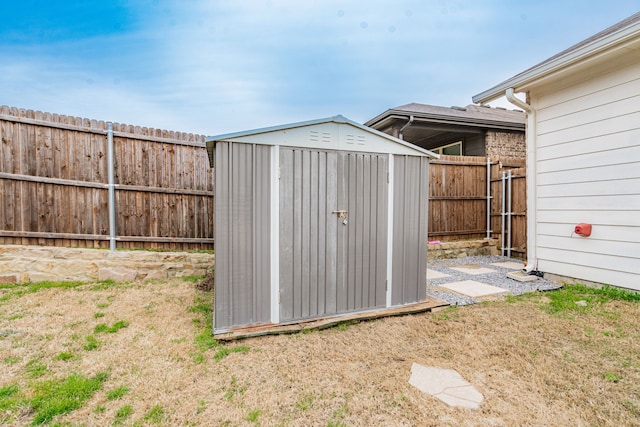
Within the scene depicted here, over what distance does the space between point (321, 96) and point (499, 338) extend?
12987 millimetres

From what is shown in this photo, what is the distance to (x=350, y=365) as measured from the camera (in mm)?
2256

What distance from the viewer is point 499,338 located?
8.79ft

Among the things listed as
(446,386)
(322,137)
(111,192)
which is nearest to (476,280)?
(446,386)

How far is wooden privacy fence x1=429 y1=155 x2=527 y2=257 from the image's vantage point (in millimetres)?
6707

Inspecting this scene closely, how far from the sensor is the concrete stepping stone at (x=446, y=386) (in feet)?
6.02

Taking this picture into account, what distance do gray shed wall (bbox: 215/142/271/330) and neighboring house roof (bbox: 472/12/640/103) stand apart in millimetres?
3951

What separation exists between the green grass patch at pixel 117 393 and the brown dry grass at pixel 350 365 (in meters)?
0.03

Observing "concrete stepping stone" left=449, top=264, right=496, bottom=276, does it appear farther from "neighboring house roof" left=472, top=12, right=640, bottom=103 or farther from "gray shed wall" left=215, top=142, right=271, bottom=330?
"gray shed wall" left=215, top=142, right=271, bottom=330

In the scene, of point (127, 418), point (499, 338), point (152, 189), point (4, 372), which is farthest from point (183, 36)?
point (499, 338)

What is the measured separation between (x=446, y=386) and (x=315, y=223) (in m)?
1.70

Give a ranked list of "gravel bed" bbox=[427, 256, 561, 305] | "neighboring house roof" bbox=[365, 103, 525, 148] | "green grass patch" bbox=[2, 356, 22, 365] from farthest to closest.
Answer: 1. "neighboring house roof" bbox=[365, 103, 525, 148]
2. "gravel bed" bbox=[427, 256, 561, 305]
3. "green grass patch" bbox=[2, 356, 22, 365]

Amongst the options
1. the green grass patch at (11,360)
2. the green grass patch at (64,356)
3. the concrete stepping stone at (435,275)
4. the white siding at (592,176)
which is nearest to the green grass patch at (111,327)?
the green grass patch at (64,356)

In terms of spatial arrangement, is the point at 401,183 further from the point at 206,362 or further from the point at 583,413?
the point at 206,362

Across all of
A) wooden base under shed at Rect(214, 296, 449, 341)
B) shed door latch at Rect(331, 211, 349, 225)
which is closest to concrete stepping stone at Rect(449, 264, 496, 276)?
wooden base under shed at Rect(214, 296, 449, 341)
